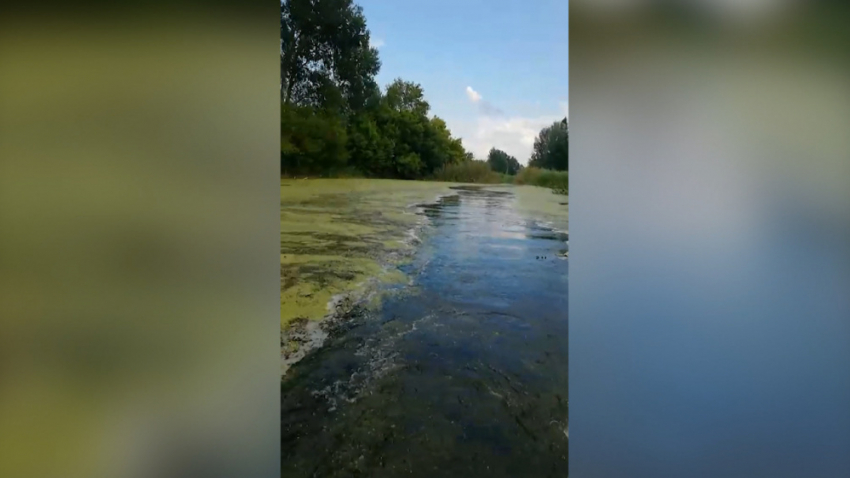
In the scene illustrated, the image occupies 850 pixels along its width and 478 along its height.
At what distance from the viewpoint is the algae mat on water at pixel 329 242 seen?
1535mm

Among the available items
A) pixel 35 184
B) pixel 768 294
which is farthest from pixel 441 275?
pixel 35 184

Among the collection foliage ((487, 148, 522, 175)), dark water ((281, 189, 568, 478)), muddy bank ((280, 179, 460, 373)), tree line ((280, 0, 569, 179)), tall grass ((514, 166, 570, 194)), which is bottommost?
dark water ((281, 189, 568, 478))

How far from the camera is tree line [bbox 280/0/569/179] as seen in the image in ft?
5.08

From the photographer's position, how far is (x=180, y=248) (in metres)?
1.55

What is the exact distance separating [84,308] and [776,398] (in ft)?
6.62

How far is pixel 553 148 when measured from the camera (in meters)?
1.52

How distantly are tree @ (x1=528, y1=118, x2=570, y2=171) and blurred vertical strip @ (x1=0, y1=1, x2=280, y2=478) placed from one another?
2.49 ft

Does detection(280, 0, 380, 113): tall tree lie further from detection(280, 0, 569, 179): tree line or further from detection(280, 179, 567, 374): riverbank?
detection(280, 179, 567, 374): riverbank

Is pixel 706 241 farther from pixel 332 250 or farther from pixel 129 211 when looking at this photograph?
pixel 129 211

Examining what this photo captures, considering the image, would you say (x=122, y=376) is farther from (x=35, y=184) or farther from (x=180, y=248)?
(x=35, y=184)

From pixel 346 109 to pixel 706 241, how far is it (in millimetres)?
1111

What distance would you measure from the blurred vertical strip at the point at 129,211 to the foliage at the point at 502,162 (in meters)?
0.63

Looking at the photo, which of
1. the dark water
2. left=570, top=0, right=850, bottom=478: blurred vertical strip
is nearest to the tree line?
the dark water

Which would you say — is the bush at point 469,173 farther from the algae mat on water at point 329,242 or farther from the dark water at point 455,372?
the algae mat on water at point 329,242
